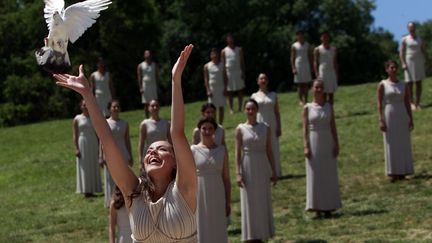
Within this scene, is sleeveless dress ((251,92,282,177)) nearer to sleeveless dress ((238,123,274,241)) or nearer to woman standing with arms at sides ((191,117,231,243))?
sleeveless dress ((238,123,274,241))

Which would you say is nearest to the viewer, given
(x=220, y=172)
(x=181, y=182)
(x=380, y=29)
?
(x=181, y=182)

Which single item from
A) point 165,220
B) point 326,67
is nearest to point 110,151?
point 165,220

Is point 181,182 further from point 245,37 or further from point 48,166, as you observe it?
point 245,37

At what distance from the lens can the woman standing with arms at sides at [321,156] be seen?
560 inches

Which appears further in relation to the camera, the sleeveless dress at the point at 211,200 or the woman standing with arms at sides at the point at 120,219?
the sleeveless dress at the point at 211,200

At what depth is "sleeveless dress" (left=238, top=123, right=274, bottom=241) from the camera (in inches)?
509

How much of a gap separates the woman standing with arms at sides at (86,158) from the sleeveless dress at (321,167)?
16.7 ft

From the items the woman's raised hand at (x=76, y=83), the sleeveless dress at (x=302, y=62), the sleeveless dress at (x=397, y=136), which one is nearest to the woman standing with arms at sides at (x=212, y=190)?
the sleeveless dress at (x=397, y=136)

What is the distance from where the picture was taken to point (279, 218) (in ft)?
47.1

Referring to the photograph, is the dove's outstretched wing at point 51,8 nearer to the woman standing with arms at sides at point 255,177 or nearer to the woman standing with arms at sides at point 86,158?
the woman standing with arms at sides at point 255,177

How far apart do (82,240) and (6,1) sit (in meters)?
41.0

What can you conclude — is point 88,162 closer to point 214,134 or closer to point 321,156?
point 321,156

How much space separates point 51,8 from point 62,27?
26 cm

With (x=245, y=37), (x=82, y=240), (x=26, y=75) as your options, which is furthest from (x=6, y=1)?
(x=82, y=240)
